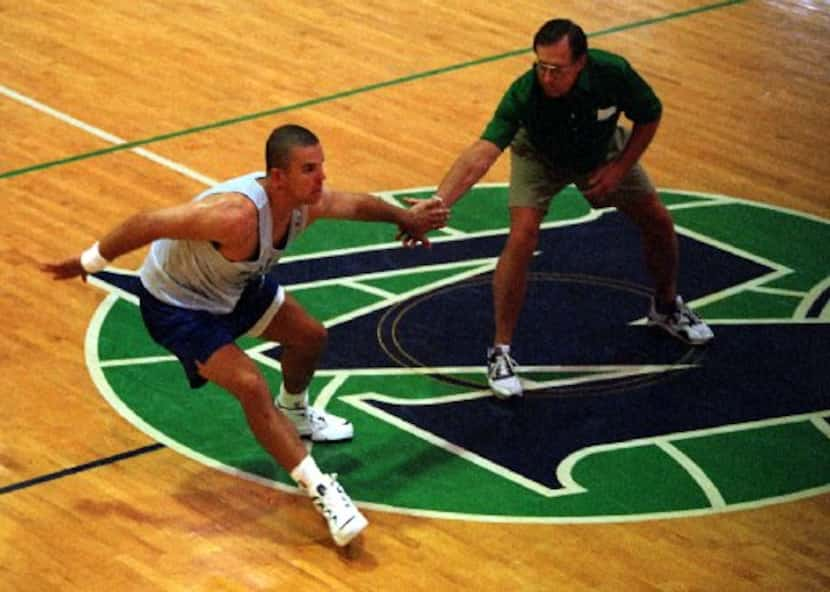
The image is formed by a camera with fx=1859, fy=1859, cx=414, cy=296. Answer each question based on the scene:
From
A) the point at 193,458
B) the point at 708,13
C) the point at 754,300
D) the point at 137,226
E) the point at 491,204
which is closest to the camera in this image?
the point at 137,226

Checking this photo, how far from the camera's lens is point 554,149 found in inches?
302

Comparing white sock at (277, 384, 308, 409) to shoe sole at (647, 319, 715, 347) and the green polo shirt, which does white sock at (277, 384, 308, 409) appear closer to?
the green polo shirt

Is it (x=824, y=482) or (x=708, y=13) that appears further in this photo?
(x=708, y=13)

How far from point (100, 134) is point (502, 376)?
3386 millimetres

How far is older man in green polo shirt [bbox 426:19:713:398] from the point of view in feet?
24.5

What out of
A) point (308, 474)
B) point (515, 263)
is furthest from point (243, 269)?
point (515, 263)

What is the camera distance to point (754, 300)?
8664 mm

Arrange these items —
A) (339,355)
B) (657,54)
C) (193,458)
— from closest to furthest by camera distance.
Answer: (193,458) → (339,355) → (657,54)

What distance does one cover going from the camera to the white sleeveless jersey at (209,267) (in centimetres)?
657

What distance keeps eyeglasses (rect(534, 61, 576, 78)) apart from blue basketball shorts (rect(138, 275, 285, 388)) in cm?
139

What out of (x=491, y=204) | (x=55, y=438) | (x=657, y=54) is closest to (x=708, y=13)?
(x=657, y=54)

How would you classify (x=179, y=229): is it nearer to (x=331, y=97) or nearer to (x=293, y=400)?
(x=293, y=400)

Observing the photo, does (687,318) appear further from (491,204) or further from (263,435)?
(263,435)

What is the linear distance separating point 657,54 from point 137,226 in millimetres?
6134
